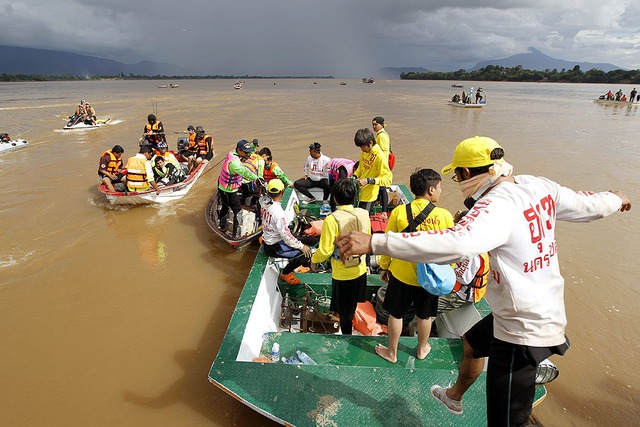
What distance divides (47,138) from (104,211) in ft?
43.1

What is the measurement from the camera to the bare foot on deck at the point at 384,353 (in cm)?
298

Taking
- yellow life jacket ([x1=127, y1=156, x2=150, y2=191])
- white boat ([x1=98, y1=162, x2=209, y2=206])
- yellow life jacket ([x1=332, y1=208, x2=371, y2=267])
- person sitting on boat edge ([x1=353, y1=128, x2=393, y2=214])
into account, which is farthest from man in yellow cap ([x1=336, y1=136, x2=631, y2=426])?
white boat ([x1=98, y1=162, x2=209, y2=206])

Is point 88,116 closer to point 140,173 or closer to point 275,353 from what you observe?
point 140,173

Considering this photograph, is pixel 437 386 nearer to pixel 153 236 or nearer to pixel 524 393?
pixel 524 393

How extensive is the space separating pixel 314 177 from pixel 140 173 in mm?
3996

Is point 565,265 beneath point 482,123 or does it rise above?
beneath

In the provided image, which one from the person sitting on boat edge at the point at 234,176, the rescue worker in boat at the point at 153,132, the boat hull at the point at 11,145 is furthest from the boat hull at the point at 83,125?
the person sitting on boat edge at the point at 234,176

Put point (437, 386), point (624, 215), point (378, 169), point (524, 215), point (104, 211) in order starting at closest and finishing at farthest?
point (524, 215), point (437, 386), point (378, 169), point (624, 215), point (104, 211)

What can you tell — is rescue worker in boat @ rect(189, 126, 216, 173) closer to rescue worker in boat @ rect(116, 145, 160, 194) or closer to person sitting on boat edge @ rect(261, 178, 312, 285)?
rescue worker in boat @ rect(116, 145, 160, 194)

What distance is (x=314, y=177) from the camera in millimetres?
7289

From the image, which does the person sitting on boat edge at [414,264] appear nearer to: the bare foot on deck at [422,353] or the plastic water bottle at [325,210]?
the bare foot on deck at [422,353]

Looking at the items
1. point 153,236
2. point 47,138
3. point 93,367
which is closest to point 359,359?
point 93,367

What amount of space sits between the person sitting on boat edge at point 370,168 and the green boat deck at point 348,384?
245 cm

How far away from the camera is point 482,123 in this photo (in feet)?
72.1
